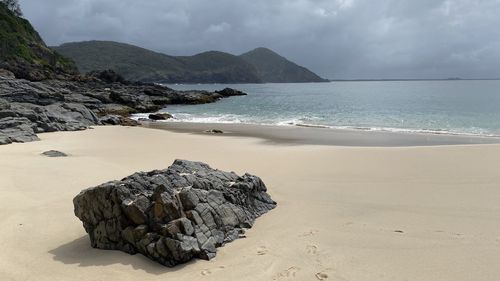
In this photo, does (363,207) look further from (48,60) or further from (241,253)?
(48,60)

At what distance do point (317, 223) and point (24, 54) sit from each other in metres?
85.8

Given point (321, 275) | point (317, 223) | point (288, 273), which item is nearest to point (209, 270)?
point (288, 273)

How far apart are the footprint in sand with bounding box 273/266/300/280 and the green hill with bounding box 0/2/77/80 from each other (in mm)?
63725

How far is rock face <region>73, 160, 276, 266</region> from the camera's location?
5523mm

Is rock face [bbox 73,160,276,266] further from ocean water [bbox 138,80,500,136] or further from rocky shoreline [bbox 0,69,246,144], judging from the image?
ocean water [bbox 138,80,500,136]

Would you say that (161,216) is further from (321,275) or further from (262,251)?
(321,275)

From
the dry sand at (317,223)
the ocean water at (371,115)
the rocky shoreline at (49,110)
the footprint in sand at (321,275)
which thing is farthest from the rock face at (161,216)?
the ocean water at (371,115)

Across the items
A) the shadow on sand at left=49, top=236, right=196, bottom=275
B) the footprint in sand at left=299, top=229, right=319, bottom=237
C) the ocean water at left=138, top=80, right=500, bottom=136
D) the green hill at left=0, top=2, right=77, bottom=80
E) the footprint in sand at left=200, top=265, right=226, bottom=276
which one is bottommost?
the shadow on sand at left=49, top=236, right=196, bottom=275

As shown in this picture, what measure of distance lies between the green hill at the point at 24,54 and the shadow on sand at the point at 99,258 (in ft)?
202

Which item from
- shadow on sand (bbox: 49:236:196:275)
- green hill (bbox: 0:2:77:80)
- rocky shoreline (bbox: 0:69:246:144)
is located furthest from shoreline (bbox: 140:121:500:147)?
green hill (bbox: 0:2:77:80)

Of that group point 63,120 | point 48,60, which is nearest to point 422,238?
point 63,120

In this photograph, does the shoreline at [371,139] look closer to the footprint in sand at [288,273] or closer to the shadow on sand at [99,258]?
the footprint in sand at [288,273]

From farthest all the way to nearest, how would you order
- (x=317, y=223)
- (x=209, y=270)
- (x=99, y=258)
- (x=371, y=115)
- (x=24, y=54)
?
(x=24, y=54) → (x=371, y=115) → (x=317, y=223) → (x=99, y=258) → (x=209, y=270)

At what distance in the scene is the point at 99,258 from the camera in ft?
18.4
